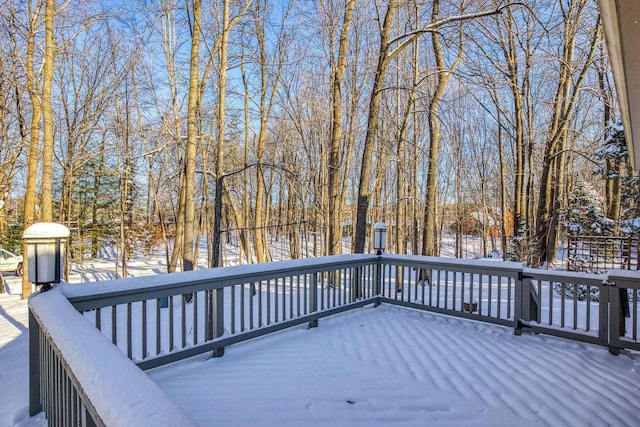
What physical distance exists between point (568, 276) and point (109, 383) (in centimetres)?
447

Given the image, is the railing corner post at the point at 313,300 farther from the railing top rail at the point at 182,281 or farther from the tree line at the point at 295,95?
the tree line at the point at 295,95

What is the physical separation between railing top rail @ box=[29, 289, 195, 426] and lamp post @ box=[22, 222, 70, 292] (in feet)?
3.33

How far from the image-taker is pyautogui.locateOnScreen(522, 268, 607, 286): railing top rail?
383 centimetres

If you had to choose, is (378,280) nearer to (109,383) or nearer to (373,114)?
(373,114)

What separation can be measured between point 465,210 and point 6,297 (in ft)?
65.0

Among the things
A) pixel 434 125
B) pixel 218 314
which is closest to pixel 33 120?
pixel 218 314

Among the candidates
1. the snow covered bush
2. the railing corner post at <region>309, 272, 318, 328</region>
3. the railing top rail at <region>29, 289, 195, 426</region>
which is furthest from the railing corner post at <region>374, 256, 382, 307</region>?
the snow covered bush

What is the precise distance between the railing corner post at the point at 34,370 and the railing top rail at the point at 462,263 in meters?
Answer: 4.17

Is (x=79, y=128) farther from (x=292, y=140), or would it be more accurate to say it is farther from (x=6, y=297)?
(x=292, y=140)

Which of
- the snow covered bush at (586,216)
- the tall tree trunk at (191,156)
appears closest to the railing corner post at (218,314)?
the tall tree trunk at (191,156)

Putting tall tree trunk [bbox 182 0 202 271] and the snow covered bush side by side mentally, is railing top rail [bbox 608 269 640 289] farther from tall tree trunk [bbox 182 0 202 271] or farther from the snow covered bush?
the snow covered bush

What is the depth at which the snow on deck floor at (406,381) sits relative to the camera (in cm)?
251

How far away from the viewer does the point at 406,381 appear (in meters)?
3.04

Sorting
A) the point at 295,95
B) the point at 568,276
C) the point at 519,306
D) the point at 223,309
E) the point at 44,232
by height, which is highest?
the point at 295,95
